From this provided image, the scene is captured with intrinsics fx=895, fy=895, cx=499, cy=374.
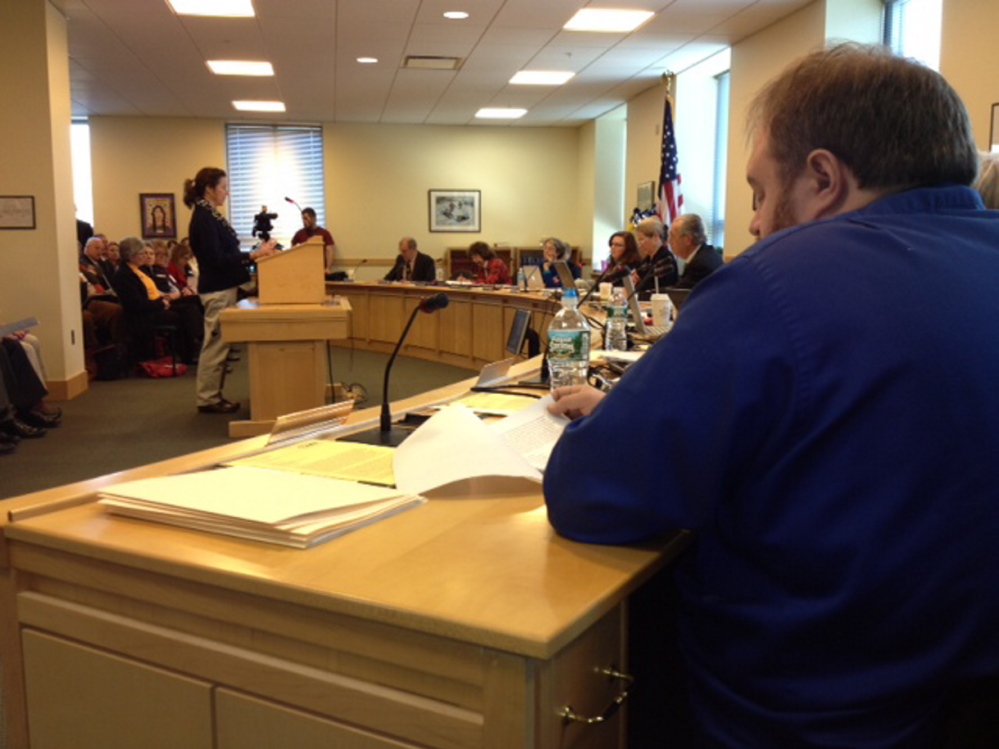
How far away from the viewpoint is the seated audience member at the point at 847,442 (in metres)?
Answer: 0.89

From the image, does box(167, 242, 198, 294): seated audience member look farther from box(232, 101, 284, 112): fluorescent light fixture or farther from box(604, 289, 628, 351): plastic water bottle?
box(604, 289, 628, 351): plastic water bottle

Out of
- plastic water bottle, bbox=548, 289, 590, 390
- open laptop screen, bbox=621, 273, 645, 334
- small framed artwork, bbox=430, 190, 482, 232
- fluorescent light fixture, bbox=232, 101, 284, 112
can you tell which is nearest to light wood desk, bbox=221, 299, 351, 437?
open laptop screen, bbox=621, 273, 645, 334

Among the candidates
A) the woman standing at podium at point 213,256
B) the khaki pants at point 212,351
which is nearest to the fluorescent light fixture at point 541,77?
the woman standing at podium at point 213,256

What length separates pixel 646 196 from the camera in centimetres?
1062

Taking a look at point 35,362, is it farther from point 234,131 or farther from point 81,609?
point 234,131

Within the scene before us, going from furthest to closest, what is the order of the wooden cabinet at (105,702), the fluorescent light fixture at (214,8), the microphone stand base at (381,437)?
the fluorescent light fixture at (214,8), the microphone stand base at (381,437), the wooden cabinet at (105,702)

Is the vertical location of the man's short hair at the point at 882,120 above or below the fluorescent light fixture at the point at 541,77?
below

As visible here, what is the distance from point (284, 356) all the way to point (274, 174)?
8070mm

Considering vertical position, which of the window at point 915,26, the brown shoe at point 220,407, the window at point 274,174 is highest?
the window at point 915,26

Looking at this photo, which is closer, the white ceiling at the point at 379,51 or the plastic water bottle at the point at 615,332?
the plastic water bottle at the point at 615,332

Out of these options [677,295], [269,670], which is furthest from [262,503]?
[677,295]

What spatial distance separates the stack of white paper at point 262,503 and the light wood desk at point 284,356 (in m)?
3.80

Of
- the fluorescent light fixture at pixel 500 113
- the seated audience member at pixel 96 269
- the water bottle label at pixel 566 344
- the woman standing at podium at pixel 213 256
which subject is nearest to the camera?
the water bottle label at pixel 566 344

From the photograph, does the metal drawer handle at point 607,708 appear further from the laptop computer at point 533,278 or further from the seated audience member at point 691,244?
the laptop computer at point 533,278
